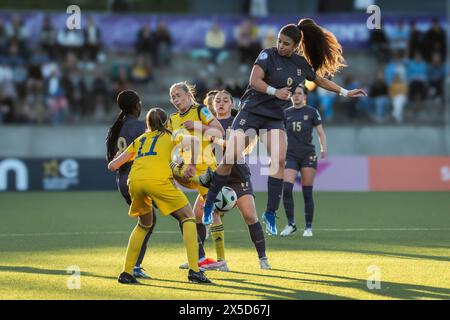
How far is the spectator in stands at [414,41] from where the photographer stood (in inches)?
1097

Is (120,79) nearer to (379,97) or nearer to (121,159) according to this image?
(379,97)

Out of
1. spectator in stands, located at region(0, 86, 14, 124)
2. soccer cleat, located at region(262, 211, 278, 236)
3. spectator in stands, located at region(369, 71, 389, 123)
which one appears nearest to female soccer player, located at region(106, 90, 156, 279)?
soccer cleat, located at region(262, 211, 278, 236)

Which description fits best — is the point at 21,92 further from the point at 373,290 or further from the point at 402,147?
the point at 373,290

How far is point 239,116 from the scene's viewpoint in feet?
36.9

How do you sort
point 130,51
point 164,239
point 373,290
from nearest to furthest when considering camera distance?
point 373,290, point 164,239, point 130,51

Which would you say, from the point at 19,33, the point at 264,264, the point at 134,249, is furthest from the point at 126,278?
the point at 19,33

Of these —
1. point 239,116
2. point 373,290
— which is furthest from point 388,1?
point 373,290

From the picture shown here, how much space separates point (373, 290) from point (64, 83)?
18.9 meters

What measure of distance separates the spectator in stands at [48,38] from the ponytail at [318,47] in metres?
16.7

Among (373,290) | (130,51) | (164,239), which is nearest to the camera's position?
(373,290)

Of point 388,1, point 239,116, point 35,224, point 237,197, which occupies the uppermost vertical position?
point 388,1

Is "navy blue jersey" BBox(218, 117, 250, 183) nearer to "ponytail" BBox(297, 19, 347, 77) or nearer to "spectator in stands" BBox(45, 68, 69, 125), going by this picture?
"ponytail" BBox(297, 19, 347, 77)

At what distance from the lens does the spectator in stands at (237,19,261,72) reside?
27750mm

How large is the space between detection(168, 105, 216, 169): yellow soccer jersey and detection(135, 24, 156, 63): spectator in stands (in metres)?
17.2
